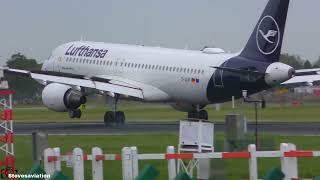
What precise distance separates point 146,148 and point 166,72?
1921 centimetres

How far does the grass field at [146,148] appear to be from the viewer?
79.6 feet

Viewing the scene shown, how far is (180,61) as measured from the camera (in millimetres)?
50188

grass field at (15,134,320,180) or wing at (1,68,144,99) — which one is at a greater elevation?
wing at (1,68,144,99)

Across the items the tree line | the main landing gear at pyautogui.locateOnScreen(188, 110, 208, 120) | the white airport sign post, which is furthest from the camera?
the tree line

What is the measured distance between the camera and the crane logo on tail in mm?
45531

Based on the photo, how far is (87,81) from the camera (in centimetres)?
4931

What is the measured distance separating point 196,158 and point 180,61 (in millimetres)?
A: 30660

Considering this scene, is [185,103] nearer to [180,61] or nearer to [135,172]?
[180,61]

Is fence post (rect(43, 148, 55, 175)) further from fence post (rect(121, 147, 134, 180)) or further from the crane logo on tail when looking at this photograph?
the crane logo on tail

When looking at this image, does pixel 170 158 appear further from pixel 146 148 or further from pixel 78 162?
pixel 146 148

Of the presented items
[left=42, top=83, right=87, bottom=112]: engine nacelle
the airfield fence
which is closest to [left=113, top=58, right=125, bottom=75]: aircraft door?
[left=42, top=83, right=87, bottom=112]: engine nacelle

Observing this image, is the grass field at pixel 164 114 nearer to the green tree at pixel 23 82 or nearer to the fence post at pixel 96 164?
the green tree at pixel 23 82

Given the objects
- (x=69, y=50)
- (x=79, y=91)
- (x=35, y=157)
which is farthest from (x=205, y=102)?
(x=35, y=157)

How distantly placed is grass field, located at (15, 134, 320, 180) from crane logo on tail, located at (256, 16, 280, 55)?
9.01 meters
